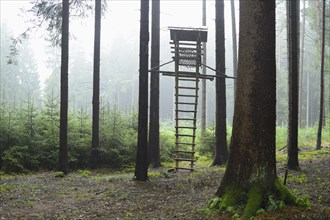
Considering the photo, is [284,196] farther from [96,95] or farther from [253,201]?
[96,95]

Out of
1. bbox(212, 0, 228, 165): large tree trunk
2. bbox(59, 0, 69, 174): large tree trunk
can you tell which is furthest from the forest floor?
bbox(212, 0, 228, 165): large tree trunk

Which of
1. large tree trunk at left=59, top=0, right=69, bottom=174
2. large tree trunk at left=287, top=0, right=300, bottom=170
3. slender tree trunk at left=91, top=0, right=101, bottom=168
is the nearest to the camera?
large tree trunk at left=287, top=0, right=300, bottom=170

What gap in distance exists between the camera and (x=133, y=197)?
8305 mm

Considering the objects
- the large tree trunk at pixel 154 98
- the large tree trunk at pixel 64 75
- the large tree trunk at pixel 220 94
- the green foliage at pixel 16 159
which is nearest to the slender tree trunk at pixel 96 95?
the large tree trunk at pixel 64 75

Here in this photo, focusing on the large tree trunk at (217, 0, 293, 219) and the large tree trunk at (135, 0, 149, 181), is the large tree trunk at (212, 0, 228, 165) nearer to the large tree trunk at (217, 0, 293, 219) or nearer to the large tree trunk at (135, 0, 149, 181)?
the large tree trunk at (135, 0, 149, 181)

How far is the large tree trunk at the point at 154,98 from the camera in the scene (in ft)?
44.6

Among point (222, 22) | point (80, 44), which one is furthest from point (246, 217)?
point (80, 44)

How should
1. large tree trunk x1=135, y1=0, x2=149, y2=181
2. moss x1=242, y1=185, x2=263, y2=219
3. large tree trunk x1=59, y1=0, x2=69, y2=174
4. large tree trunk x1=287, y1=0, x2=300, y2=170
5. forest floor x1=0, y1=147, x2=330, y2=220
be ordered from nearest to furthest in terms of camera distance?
1. moss x1=242, y1=185, x2=263, y2=219
2. forest floor x1=0, y1=147, x2=330, y2=220
3. large tree trunk x1=135, y1=0, x2=149, y2=181
4. large tree trunk x1=287, y1=0, x2=300, y2=170
5. large tree trunk x1=59, y1=0, x2=69, y2=174

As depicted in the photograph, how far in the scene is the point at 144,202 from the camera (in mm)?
7832

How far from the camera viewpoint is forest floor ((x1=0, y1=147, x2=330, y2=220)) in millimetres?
6477

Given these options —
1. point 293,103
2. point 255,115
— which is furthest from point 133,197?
point 293,103

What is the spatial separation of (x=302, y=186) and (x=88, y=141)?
9596 mm

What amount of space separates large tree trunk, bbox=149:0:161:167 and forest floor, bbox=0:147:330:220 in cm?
236

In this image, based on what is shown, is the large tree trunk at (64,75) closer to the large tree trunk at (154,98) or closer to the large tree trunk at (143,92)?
the large tree trunk at (154,98)
